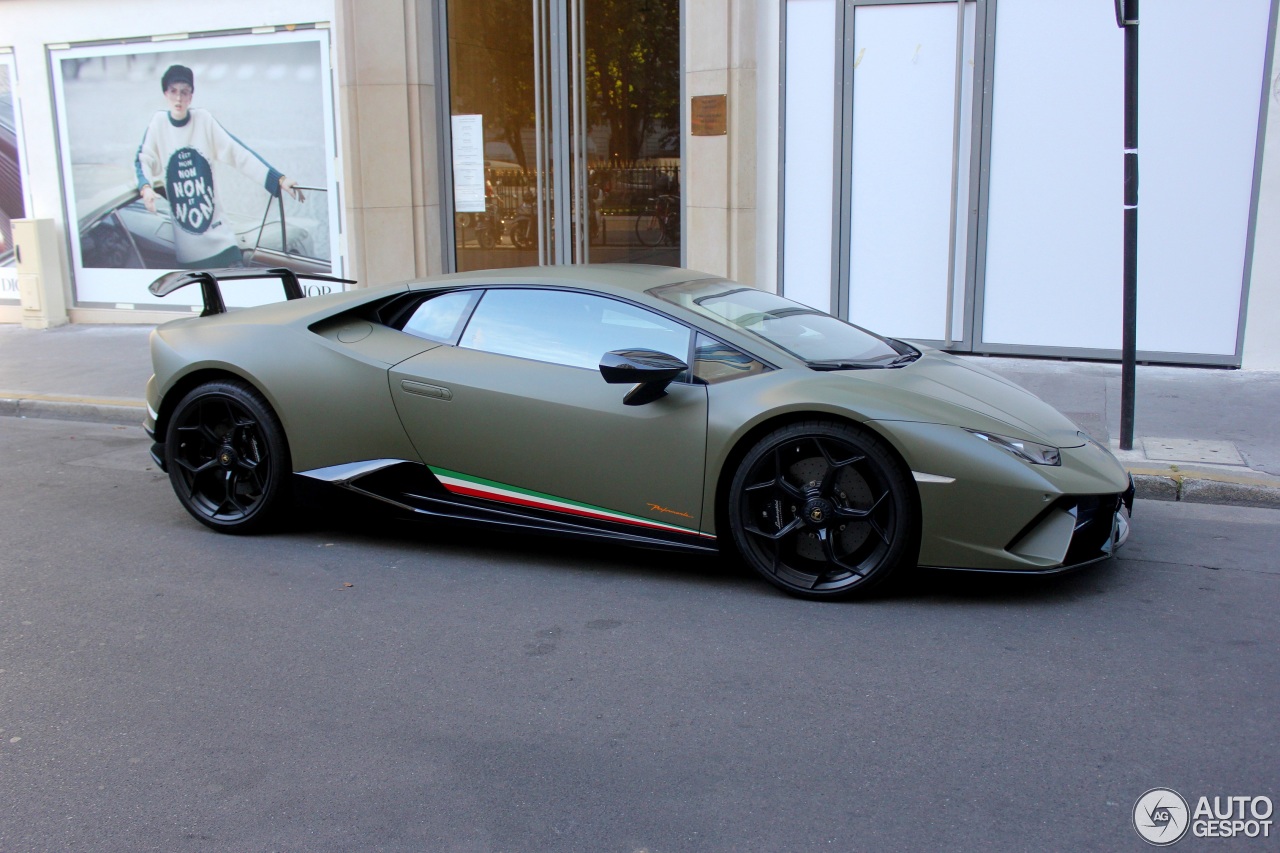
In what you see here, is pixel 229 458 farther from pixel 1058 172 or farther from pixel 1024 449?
pixel 1058 172

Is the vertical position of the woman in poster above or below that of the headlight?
above

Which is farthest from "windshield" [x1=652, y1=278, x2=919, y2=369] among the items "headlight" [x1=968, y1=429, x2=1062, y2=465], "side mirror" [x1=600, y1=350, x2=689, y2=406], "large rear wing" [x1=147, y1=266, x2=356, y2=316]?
"large rear wing" [x1=147, y1=266, x2=356, y2=316]

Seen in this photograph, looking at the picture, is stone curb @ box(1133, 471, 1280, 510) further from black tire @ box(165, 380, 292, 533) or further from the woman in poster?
the woman in poster

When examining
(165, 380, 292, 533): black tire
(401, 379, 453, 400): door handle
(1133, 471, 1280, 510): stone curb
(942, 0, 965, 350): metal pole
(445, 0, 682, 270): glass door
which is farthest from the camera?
(445, 0, 682, 270): glass door

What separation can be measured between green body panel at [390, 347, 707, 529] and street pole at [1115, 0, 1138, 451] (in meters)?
3.44

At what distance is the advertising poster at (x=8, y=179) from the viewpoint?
13.6 m

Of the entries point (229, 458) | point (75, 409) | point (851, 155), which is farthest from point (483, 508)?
point (851, 155)

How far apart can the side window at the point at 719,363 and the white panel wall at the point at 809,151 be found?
6025 mm

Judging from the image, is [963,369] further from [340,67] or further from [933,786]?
[340,67]

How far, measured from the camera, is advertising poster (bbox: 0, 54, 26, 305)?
13586mm

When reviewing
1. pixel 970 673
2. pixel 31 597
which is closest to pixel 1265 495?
pixel 970 673

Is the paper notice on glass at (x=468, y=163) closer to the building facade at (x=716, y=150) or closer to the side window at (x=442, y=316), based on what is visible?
the building facade at (x=716, y=150)

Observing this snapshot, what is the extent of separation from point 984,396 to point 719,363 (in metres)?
1.15

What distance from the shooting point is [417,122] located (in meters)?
11.9
